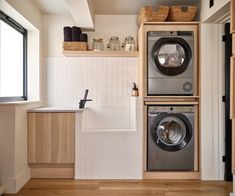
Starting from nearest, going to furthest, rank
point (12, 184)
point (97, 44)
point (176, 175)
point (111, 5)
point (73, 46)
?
point (12, 184)
point (176, 175)
point (111, 5)
point (73, 46)
point (97, 44)

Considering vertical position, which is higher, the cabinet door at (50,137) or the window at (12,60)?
the window at (12,60)

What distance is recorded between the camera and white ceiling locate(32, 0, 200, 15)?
3.66 m

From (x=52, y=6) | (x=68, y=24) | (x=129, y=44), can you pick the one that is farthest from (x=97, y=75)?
(x=52, y=6)

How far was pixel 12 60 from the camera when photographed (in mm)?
3783

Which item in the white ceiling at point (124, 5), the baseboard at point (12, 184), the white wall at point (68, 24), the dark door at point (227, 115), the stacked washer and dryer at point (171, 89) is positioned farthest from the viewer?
the white wall at point (68, 24)

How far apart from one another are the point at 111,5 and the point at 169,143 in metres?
1.90

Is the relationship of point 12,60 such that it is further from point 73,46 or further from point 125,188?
point 125,188

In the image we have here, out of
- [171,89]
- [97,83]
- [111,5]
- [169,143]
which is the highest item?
[111,5]

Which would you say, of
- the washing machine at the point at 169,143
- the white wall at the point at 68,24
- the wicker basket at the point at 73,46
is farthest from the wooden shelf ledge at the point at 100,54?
the washing machine at the point at 169,143

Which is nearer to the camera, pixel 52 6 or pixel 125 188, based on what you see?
pixel 125 188

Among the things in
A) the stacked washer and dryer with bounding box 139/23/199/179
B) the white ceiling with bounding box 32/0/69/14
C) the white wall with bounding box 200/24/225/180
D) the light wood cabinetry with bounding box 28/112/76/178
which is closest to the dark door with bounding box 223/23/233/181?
the white wall with bounding box 200/24/225/180

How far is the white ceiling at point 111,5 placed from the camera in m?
3.66

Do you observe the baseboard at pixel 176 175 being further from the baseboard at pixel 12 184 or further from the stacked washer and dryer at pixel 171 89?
the baseboard at pixel 12 184

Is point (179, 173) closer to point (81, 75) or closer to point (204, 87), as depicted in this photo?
point (204, 87)
